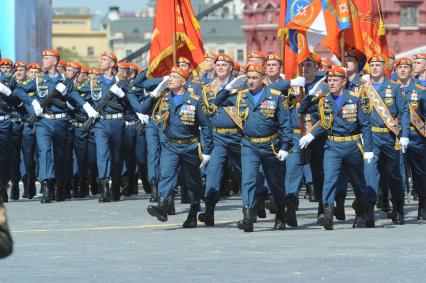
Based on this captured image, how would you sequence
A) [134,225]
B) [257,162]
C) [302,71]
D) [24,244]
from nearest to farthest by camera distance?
[24,244], [257,162], [134,225], [302,71]

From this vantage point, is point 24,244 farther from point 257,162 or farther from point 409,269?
point 409,269

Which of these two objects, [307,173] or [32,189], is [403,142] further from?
[32,189]

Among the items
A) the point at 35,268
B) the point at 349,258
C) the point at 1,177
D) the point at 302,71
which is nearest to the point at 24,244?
the point at 35,268

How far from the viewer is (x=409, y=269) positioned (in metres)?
12.2

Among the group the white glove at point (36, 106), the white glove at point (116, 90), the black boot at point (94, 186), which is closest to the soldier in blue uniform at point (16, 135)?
the white glove at point (36, 106)

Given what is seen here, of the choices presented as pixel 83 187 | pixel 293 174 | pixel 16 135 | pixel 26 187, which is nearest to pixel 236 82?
pixel 293 174

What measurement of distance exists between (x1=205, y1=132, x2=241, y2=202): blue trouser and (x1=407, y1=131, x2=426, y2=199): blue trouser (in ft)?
6.84

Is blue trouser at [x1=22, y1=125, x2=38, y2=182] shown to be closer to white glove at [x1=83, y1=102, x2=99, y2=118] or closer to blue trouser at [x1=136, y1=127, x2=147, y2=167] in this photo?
white glove at [x1=83, y1=102, x2=99, y2=118]

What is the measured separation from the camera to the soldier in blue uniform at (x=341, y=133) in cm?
1591

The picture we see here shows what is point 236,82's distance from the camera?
16.2 metres

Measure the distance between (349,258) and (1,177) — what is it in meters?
8.99

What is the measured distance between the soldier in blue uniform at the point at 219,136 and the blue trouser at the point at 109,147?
13.8 feet

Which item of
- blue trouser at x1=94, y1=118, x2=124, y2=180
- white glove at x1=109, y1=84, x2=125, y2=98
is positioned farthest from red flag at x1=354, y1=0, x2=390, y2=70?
blue trouser at x1=94, y1=118, x2=124, y2=180

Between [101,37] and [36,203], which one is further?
[101,37]
